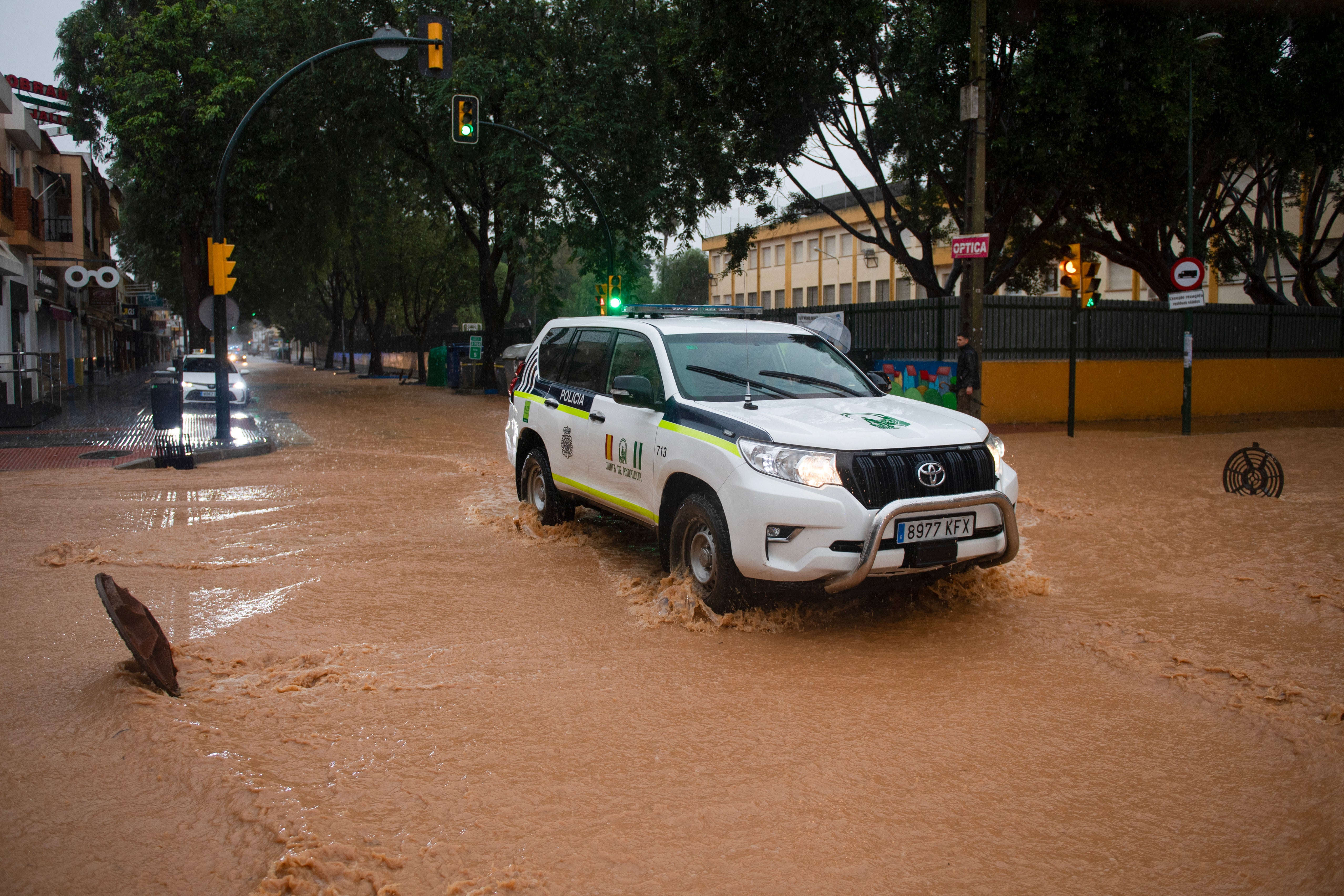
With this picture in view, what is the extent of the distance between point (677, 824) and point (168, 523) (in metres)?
7.47

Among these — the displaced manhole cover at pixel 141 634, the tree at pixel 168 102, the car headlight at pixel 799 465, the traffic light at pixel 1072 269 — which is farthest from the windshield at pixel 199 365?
the car headlight at pixel 799 465

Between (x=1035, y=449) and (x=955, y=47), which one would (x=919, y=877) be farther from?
(x=955, y=47)

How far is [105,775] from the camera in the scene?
386cm

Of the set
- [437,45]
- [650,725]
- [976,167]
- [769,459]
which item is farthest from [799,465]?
[437,45]

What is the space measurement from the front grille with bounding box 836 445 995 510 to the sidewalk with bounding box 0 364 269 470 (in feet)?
37.8

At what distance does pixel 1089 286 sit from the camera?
18.4m

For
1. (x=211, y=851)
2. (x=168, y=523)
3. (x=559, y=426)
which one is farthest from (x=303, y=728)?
(x=168, y=523)

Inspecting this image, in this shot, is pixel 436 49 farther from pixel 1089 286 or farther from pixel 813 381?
pixel 1089 286

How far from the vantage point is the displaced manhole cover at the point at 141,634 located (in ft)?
15.0

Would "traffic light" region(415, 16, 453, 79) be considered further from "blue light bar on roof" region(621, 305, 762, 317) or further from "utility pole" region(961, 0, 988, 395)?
"blue light bar on roof" region(621, 305, 762, 317)

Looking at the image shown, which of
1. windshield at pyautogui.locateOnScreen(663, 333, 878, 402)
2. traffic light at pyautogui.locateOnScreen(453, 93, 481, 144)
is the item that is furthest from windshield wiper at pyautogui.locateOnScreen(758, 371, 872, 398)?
traffic light at pyautogui.locateOnScreen(453, 93, 481, 144)

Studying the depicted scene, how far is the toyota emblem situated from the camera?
18.0 feet

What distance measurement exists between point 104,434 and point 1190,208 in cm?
1922

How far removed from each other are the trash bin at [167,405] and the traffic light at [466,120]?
600cm
